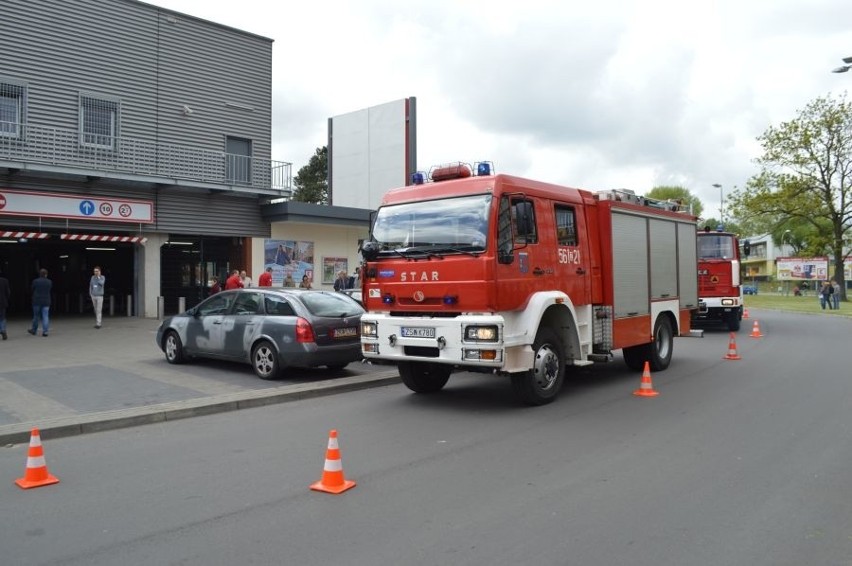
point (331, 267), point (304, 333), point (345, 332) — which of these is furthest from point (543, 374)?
point (331, 267)

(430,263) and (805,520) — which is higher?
(430,263)

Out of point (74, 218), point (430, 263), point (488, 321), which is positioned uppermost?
point (74, 218)

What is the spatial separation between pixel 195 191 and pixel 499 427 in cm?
1732

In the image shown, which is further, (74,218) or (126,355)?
(74,218)

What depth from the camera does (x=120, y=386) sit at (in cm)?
983

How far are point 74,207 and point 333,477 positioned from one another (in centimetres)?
1675

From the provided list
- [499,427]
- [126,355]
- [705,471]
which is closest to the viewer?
[705,471]

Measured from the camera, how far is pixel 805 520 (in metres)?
4.60

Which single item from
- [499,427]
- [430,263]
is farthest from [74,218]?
[499,427]

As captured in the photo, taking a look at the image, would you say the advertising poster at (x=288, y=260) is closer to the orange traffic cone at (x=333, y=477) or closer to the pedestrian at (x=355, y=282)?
the pedestrian at (x=355, y=282)

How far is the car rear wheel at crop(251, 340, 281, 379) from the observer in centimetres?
1052

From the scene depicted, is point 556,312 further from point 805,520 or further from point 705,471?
point 805,520

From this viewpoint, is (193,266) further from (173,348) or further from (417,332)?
(417,332)

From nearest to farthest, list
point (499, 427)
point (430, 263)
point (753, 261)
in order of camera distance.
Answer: point (499, 427) → point (430, 263) → point (753, 261)
